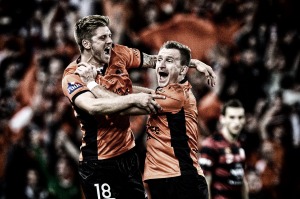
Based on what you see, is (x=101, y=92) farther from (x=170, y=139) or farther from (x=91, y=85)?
(x=170, y=139)

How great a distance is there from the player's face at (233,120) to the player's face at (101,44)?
99.2 inches

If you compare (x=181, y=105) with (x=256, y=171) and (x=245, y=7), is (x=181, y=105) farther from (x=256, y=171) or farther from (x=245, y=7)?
(x=245, y=7)

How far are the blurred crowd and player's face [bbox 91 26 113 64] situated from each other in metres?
3.65

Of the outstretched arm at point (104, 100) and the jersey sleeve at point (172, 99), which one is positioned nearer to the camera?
the outstretched arm at point (104, 100)

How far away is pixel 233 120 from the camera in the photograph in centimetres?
778

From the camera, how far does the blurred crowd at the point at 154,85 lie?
32.0 ft

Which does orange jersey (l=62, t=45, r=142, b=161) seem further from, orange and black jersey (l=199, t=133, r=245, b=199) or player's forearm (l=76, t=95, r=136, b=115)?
orange and black jersey (l=199, t=133, r=245, b=199)

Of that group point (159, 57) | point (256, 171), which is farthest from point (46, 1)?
point (159, 57)

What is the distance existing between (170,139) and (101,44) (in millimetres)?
968

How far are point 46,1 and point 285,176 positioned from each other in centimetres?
560

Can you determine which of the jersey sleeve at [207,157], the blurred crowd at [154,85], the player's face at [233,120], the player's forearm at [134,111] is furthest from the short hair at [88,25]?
the blurred crowd at [154,85]

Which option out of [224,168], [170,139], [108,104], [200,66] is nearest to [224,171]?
[224,168]

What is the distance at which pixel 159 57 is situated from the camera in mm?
5680

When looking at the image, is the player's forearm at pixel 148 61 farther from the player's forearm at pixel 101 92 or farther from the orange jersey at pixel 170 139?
the player's forearm at pixel 101 92
